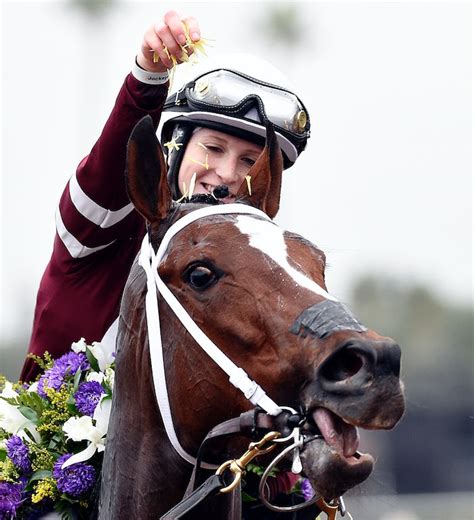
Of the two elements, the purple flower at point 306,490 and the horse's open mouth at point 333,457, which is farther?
the purple flower at point 306,490

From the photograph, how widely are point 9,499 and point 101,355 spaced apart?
0.69 metres

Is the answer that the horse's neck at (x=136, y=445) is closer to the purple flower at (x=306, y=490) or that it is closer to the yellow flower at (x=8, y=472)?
the yellow flower at (x=8, y=472)

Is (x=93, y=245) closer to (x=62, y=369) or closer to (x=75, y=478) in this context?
(x=62, y=369)

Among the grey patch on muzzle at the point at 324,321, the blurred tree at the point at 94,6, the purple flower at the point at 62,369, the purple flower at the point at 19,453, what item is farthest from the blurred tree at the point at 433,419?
the blurred tree at the point at 94,6

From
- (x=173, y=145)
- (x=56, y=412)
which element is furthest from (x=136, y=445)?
(x=173, y=145)

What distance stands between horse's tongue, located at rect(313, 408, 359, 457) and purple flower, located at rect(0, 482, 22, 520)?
4.97 ft

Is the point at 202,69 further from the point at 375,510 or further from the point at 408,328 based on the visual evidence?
the point at 408,328

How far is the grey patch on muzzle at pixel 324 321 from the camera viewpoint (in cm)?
308

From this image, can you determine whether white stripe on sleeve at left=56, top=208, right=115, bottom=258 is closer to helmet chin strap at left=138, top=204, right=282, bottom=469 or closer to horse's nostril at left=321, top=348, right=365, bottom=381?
helmet chin strap at left=138, top=204, right=282, bottom=469

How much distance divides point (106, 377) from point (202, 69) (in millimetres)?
1464

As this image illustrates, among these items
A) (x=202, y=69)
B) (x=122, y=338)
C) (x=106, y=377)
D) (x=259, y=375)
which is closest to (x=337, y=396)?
(x=259, y=375)

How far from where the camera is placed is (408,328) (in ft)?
99.7

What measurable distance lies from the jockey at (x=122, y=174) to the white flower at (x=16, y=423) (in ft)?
1.31

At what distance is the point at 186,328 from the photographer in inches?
137
